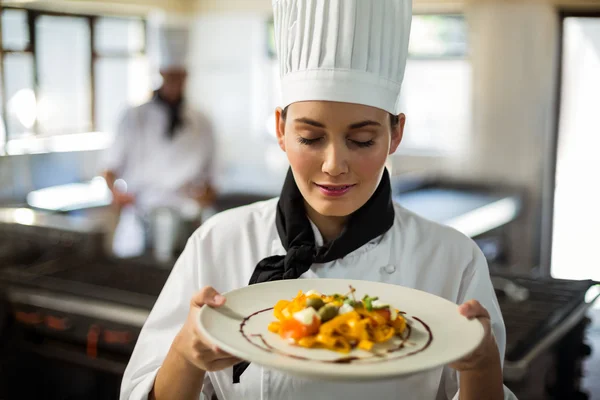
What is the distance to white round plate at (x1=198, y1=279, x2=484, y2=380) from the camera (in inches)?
36.5

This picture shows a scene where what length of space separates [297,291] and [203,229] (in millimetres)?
310

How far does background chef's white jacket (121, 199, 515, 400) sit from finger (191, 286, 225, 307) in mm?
264

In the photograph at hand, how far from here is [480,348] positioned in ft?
3.62

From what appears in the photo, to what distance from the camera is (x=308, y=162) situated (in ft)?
4.06

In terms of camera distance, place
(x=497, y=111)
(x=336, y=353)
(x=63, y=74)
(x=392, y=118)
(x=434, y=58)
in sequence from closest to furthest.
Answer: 1. (x=336, y=353)
2. (x=392, y=118)
3. (x=497, y=111)
4. (x=434, y=58)
5. (x=63, y=74)

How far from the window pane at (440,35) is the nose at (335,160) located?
5481 mm

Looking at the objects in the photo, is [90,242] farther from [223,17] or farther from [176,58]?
[223,17]

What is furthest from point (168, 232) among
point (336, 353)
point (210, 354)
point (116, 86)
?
point (116, 86)

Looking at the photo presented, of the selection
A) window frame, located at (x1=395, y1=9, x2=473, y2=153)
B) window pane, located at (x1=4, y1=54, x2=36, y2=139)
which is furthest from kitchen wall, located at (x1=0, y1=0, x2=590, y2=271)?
window pane, located at (x1=4, y1=54, x2=36, y2=139)

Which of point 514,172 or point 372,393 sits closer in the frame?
point 372,393

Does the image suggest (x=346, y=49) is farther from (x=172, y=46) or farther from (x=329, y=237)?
(x=172, y=46)

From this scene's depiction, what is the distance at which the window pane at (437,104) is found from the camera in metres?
6.65

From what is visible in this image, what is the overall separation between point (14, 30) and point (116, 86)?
4.75ft

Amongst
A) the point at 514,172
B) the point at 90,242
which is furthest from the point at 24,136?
the point at 514,172
